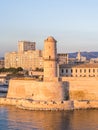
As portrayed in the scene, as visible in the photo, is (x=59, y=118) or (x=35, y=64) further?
(x=35, y=64)

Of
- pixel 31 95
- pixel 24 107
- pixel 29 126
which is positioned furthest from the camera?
pixel 31 95

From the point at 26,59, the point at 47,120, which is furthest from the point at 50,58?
the point at 26,59

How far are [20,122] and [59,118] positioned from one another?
8.54 ft

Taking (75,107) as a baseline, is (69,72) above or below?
above

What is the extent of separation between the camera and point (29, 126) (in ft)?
81.3

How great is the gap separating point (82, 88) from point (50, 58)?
10.3 ft

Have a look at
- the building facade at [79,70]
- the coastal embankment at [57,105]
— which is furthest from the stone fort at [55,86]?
the building facade at [79,70]

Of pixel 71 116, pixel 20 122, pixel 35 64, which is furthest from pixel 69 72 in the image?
pixel 35 64

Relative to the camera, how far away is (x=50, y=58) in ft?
111

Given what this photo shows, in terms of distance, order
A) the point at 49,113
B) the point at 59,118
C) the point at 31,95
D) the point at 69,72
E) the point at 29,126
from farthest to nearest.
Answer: the point at 69,72 → the point at 31,95 → the point at 49,113 → the point at 59,118 → the point at 29,126

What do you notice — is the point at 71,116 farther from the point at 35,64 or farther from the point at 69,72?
the point at 35,64

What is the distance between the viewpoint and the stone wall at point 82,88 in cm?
3284

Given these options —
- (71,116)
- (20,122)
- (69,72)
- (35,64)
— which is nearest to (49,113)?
(71,116)

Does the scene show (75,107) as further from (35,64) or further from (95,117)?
(35,64)
